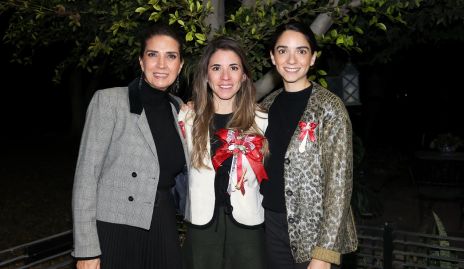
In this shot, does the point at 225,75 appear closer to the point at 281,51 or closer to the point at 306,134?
the point at 281,51

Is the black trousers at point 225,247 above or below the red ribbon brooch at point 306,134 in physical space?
below

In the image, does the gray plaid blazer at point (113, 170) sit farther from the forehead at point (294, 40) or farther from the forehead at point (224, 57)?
the forehead at point (294, 40)

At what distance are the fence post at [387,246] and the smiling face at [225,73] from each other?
7.65 feet

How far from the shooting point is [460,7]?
495 cm

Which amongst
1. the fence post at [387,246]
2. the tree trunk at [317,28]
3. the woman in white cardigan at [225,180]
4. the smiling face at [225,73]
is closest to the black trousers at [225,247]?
the woman in white cardigan at [225,180]

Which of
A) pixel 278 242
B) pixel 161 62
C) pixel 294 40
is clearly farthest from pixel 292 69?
pixel 278 242

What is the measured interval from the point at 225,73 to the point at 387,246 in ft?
8.53

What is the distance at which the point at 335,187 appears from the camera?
109 inches

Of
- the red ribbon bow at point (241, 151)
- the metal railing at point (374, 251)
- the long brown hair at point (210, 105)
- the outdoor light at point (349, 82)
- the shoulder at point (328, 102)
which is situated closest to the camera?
the shoulder at point (328, 102)

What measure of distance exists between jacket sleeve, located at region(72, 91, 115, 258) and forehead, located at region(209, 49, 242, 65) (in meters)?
0.86

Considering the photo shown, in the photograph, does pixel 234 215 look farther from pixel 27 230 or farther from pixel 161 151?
pixel 27 230

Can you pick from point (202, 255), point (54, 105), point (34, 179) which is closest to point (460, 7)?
point (202, 255)

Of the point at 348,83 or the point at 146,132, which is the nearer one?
the point at 146,132

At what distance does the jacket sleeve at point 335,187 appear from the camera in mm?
2771
